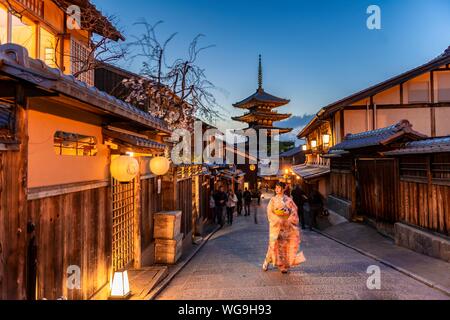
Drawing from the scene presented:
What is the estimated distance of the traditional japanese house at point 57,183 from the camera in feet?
11.2

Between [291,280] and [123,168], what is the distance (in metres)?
4.40

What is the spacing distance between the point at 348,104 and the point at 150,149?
1455 cm

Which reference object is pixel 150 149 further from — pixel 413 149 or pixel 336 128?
pixel 336 128

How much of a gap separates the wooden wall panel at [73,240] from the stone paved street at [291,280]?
65.5 inches

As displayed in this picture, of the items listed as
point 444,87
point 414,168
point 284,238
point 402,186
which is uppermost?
point 444,87

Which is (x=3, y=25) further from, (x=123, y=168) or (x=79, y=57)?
(x=123, y=168)

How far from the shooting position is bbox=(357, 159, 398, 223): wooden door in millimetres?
12047

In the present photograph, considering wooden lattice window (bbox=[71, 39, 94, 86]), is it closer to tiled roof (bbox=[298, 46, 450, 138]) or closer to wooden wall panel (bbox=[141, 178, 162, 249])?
wooden wall panel (bbox=[141, 178, 162, 249])

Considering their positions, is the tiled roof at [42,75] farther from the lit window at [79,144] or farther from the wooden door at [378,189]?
the wooden door at [378,189]

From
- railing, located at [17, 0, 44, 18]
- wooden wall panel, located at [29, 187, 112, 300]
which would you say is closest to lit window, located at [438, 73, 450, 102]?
wooden wall panel, located at [29, 187, 112, 300]

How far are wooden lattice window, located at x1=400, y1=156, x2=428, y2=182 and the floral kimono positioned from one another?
4.61 metres

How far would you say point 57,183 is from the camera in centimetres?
447

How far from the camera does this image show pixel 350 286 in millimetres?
6578

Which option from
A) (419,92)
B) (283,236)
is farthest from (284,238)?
(419,92)
